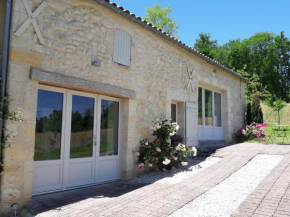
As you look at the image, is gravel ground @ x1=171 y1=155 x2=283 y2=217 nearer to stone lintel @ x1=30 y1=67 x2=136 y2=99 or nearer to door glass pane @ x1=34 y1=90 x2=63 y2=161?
door glass pane @ x1=34 y1=90 x2=63 y2=161

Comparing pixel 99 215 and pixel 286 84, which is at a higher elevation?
pixel 286 84

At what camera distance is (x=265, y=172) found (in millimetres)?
5438

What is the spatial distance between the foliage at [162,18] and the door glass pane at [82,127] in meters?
22.5

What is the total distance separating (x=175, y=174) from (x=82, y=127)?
8.12 ft

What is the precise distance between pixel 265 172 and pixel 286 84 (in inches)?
1403

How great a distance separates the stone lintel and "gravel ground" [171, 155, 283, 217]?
8.86 feet

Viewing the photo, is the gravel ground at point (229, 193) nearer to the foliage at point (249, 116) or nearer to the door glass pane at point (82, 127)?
the door glass pane at point (82, 127)

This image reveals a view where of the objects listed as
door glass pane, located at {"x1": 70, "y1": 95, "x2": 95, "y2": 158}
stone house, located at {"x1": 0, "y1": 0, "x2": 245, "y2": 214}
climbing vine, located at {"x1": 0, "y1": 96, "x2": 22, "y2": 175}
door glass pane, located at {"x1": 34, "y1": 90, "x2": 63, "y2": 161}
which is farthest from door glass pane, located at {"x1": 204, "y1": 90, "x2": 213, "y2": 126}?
climbing vine, located at {"x1": 0, "y1": 96, "x2": 22, "y2": 175}

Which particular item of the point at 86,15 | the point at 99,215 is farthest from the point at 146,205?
the point at 86,15

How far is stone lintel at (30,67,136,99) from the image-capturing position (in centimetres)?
395

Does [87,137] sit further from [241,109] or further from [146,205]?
[241,109]

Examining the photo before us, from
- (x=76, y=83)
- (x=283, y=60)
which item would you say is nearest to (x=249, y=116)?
(x=76, y=83)

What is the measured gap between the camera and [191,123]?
782 cm

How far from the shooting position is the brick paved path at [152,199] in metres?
3.39
